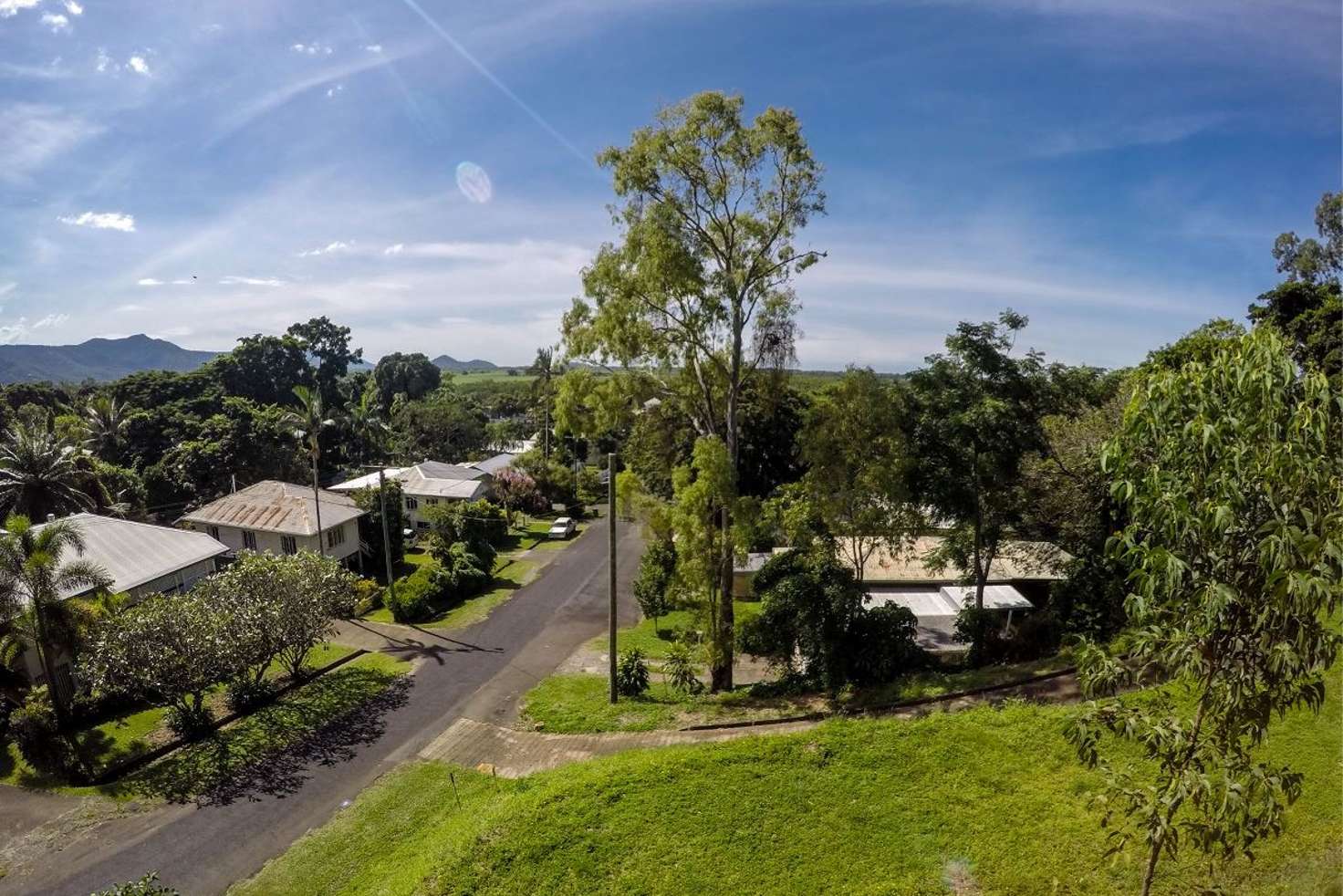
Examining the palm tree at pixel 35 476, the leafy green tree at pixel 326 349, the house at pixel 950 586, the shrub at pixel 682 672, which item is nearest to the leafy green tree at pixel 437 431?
the leafy green tree at pixel 326 349

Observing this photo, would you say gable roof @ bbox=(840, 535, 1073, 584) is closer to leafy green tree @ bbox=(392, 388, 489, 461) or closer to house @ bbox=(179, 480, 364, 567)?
house @ bbox=(179, 480, 364, 567)

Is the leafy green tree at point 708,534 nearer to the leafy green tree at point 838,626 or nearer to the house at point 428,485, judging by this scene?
the leafy green tree at point 838,626

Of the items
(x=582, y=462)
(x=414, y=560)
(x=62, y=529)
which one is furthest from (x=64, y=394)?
(x=62, y=529)

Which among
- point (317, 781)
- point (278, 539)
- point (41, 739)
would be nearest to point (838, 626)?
point (317, 781)

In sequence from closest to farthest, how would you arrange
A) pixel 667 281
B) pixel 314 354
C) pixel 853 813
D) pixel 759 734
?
pixel 853 813 < pixel 759 734 < pixel 667 281 < pixel 314 354

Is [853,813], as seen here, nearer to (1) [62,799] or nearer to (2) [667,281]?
(2) [667,281]

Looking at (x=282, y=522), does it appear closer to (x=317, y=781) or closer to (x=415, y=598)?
(x=415, y=598)
